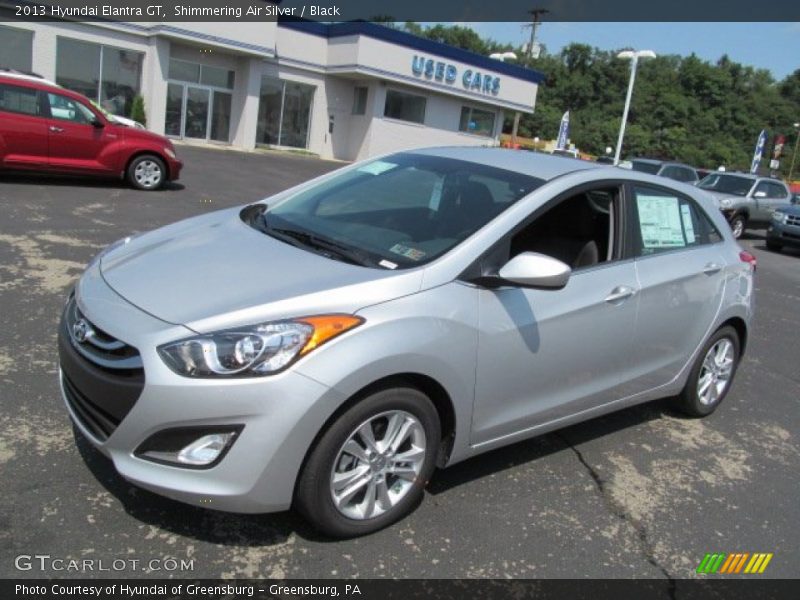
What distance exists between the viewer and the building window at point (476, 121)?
3233cm

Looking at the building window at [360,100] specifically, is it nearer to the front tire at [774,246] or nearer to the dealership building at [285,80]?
the dealership building at [285,80]

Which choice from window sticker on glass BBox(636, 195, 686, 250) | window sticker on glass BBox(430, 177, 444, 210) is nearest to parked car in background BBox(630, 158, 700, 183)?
window sticker on glass BBox(636, 195, 686, 250)

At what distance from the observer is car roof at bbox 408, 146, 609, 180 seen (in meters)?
3.83

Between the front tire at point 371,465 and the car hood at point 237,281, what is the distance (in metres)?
0.44

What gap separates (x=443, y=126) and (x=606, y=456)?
2865 centimetres

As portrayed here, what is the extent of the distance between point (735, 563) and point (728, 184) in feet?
54.6

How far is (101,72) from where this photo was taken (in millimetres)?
22781

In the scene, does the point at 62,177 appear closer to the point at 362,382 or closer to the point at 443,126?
the point at 362,382

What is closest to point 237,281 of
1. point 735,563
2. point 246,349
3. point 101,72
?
point 246,349

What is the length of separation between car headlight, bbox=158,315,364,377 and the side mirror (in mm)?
887

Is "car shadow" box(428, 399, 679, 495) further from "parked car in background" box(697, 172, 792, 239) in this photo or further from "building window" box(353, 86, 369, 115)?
"building window" box(353, 86, 369, 115)

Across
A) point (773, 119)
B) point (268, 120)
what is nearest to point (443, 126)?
point (268, 120)

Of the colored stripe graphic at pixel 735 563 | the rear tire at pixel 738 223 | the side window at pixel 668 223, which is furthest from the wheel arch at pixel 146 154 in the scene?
the rear tire at pixel 738 223

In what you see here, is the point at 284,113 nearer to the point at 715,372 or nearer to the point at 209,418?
the point at 715,372
